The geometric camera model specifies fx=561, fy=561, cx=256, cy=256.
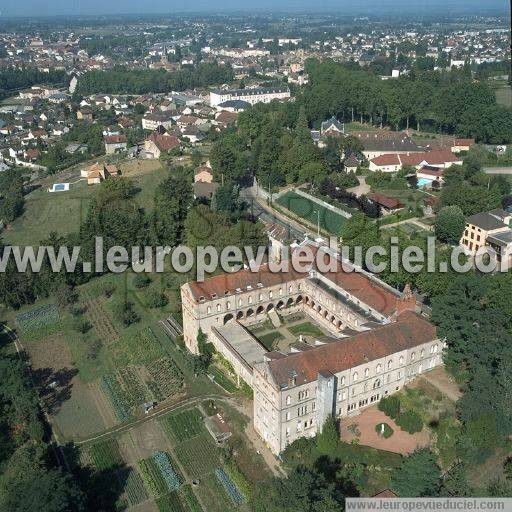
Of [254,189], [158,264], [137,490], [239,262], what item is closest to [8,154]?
[254,189]

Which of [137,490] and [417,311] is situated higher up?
[417,311]

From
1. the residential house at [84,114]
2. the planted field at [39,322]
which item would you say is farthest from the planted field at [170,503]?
the residential house at [84,114]

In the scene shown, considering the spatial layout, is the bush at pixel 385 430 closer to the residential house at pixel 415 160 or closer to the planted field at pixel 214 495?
the planted field at pixel 214 495

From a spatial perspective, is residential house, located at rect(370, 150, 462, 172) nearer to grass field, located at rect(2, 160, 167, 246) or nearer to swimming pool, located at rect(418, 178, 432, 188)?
swimming pool, located at rect(418, 178, 432, 188)

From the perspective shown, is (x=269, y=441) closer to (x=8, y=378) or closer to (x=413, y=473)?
Answer: (x=413, y=473)

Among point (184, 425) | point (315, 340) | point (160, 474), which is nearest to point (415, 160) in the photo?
point (315, 340)

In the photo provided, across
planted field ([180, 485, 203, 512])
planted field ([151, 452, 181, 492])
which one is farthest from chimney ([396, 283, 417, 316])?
planted field ([151, 452, 181, 492])
